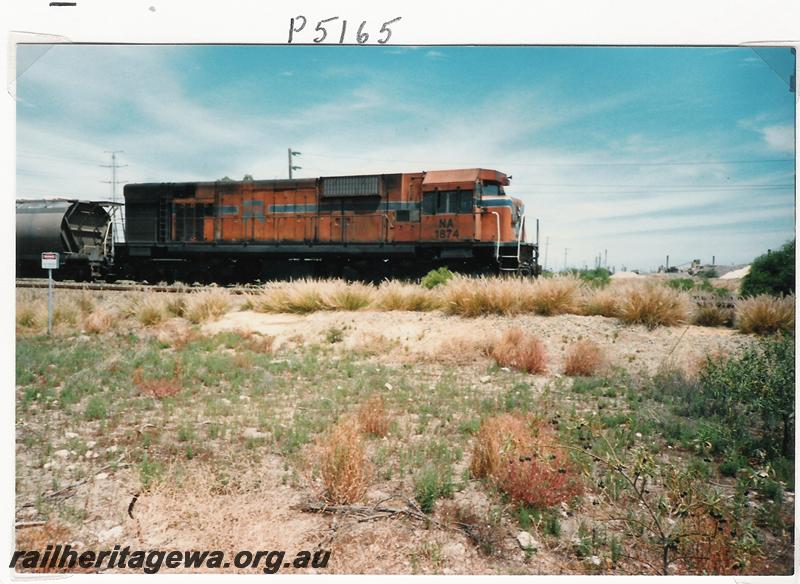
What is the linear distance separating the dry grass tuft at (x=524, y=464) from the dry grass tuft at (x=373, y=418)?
2.10 feet

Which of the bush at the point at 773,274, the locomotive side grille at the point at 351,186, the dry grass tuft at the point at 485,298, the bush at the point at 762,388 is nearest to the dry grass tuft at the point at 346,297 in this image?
the dry grass tuft at the point at 485,298

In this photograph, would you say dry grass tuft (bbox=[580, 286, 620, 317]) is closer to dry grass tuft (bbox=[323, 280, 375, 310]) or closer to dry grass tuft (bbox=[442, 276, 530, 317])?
dry grass tuft (bbox=[442, 276, 530, 317])

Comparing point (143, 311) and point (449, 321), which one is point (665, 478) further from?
point (143, 311)

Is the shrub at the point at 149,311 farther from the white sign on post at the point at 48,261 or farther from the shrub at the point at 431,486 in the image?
the shrub at the point at 431,486

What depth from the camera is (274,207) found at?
45.6 feet

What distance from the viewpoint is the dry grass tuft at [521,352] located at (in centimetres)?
463

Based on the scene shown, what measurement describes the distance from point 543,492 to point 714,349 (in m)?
2.93

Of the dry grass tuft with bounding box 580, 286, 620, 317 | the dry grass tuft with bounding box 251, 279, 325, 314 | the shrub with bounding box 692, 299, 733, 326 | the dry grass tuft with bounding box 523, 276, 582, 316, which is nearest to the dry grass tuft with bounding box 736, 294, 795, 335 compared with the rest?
the shrub with bounding box 692, 299, 733, 326

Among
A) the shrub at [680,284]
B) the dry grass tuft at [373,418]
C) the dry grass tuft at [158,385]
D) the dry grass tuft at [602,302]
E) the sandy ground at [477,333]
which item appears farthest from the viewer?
the dry grass tuft at [602,302]

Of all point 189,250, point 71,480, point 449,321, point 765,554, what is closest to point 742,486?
point 765,554

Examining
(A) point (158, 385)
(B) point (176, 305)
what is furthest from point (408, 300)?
(A) point (158, 385)

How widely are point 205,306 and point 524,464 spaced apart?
489cm

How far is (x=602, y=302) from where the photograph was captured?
21.2 feet

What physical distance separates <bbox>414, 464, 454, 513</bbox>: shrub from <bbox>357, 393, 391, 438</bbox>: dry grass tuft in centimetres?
46
